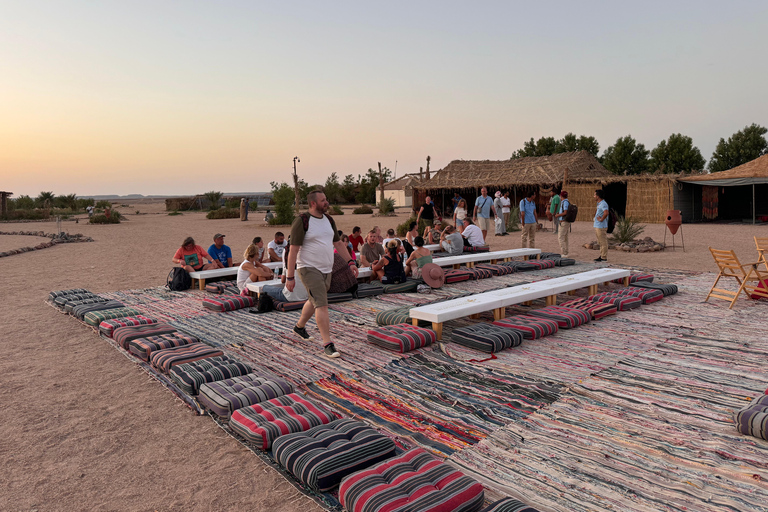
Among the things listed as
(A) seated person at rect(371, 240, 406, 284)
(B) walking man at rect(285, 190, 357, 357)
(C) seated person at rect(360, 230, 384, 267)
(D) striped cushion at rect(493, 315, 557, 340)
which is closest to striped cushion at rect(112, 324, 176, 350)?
(B) walking man at rect(285, 190, 357, 357)

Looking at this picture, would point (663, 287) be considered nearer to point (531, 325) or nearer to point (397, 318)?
point (531, 325)

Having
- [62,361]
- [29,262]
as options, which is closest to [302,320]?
[62,361]

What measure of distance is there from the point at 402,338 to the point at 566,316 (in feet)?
6.84

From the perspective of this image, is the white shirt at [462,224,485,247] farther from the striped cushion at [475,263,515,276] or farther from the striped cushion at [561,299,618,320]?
the striped cushion at [561,299,618,320]

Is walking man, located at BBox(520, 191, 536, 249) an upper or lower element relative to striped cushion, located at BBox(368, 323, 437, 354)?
upper

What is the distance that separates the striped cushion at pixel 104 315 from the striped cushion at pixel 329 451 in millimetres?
4457

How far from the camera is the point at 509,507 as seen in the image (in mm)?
2488

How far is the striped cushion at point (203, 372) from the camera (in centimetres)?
433

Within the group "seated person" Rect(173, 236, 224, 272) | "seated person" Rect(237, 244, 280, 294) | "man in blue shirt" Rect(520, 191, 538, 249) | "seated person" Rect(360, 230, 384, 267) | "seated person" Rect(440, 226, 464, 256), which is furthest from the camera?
"man in blue shirt" Rect(520, 191, 538, 249)

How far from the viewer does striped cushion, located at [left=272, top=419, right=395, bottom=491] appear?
2875 millimetres

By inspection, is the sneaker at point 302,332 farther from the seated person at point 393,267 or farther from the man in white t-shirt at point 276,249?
the man in white t-shirt at point 276,249

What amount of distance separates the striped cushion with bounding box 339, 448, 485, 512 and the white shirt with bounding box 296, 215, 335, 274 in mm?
2573

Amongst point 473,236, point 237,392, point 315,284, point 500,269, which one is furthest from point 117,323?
point 473,236

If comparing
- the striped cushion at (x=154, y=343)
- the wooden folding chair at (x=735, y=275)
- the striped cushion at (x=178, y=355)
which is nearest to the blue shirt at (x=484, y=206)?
the wooden folding chair at (x=735, y=275)
